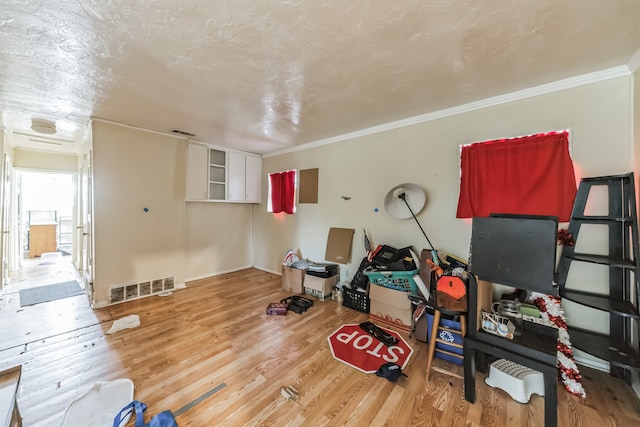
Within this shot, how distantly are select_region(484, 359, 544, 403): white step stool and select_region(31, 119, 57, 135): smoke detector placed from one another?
5553mm

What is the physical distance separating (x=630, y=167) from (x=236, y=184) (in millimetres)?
4911

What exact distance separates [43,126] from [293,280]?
4.00 metres

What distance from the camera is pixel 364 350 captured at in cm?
226

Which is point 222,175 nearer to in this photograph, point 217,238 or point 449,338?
point 217,238

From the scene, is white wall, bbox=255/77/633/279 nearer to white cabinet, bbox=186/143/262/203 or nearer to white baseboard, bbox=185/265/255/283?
white cabinet, bbox=186/143/262/203

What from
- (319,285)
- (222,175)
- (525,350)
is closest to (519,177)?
(525,350)

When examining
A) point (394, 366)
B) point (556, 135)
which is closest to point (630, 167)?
point (556, 135)

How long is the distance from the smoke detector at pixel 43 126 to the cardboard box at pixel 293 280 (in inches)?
147

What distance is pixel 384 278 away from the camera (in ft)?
9.18

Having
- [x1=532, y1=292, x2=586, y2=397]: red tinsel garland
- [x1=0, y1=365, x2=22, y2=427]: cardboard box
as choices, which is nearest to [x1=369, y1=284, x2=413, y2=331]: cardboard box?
[x1=532, y1=292, x2=586, y2=397]: red tinsel garland

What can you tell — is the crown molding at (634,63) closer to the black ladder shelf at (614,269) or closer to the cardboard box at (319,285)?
the black ladder shelf at (614,269)

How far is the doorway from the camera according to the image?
447 centimetres

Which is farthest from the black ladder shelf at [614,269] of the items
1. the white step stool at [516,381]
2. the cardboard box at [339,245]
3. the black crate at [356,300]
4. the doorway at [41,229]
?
the doorway at [41,229]

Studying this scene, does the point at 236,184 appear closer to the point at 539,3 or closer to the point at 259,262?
the point at 259,262
